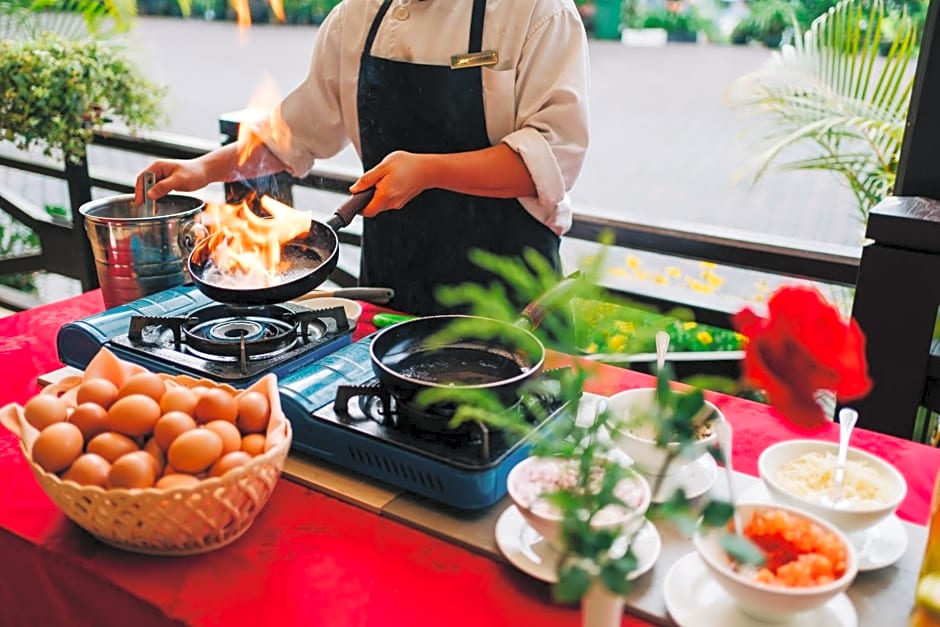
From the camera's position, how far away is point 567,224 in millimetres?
2145

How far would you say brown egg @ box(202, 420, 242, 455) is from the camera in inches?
44.8

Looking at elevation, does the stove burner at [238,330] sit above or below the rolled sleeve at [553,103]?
below

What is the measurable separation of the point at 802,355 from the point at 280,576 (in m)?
0.73

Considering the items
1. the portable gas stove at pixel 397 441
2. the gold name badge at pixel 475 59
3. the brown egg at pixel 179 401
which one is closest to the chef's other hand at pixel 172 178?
the gold name badge at pixel 475 59

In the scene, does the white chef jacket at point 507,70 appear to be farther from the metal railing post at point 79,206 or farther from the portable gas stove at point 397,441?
the metal railing post at point 79,206

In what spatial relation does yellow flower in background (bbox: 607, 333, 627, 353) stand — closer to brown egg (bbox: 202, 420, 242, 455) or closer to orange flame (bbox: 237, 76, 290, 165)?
brown egg (bbox: 202, 420, 242, 455)

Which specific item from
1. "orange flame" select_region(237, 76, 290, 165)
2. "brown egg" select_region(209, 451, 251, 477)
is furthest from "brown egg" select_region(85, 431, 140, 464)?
"orange flame" select_region(237, 76, 290, 165)

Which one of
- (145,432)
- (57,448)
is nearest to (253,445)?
(145,432)

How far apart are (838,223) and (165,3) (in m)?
4.98

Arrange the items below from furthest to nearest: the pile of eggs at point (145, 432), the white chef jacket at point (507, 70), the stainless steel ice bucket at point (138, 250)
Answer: the white chef jacket at point (507, 70)
the stainless steel ice bucket at point (138, 250)
the pile of eggs at point (145, 432)

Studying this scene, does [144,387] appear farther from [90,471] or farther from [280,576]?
[280,576]

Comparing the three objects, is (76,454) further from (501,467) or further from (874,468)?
(874,468)

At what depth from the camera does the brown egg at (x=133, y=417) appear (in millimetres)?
1146

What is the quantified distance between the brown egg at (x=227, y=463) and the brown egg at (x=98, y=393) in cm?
21
